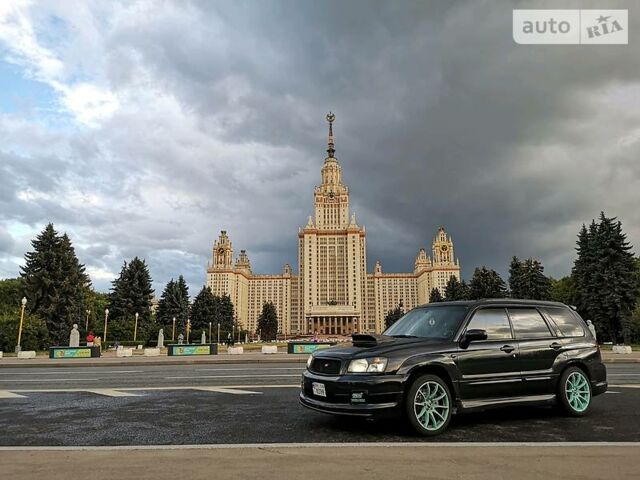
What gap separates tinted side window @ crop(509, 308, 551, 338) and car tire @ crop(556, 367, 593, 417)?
704 millimetres

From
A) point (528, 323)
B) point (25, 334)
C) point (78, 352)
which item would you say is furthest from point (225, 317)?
point (528, 323)

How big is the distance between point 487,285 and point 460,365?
72.1 metres

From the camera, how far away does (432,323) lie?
7582 mm

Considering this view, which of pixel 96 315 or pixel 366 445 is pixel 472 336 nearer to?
pixel 366 445

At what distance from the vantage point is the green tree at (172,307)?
7931 centimetres

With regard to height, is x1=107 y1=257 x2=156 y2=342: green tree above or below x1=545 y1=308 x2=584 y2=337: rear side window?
above

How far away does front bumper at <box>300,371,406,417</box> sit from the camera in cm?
622

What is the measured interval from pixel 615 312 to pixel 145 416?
179ft

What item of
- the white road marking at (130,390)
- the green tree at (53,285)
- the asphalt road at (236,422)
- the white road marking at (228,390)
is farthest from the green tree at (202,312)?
the asphalt road at (236,422)

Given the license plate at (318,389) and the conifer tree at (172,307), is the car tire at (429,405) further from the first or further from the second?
the conifer tree at (172,307)

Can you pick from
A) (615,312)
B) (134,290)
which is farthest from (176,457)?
(134,290)

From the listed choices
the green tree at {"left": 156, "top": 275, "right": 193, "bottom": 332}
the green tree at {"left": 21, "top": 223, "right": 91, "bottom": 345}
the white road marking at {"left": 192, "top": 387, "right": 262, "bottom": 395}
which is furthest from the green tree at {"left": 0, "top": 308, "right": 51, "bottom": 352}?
the white road marking at {"left": 192, "top": 387, "right": 262, "bottom": 395}

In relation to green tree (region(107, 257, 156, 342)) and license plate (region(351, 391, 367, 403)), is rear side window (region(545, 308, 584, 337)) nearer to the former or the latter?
license plate (region(351, 391, 367, 403))

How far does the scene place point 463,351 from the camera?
6.89 m
